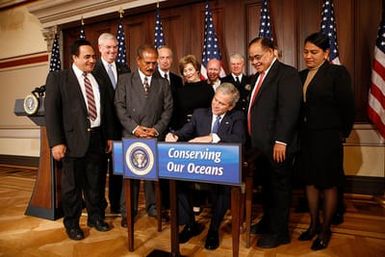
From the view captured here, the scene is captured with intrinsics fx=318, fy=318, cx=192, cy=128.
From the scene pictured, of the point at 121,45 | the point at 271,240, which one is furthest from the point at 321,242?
the point at 121,45

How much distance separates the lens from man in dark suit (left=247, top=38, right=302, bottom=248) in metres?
2.03

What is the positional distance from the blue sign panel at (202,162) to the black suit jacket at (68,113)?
89cm

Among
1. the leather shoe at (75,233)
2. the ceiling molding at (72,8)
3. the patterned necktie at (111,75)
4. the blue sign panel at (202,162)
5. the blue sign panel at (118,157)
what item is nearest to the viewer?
the blue sign panel at (202,162)

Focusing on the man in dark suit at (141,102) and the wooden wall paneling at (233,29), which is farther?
the wooden wall paneling at (233,29)

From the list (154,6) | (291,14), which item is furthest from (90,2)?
(291,14)

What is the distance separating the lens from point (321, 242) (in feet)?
6.98

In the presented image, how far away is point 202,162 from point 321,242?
3.62 ft

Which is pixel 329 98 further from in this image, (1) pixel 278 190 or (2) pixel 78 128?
(2) pixel 78 128

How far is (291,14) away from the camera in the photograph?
12.5 feet

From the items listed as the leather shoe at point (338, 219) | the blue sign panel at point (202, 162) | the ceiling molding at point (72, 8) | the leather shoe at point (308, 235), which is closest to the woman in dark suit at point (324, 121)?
the leather shoe at point (308, 235)

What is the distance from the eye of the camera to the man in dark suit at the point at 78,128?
2361 mm

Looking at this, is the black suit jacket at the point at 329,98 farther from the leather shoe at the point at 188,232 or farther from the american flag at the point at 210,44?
the american flag at the point at 210,44

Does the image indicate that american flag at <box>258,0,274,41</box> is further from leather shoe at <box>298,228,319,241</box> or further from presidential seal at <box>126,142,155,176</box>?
presidential seal at <box>126,142,155,176</box>

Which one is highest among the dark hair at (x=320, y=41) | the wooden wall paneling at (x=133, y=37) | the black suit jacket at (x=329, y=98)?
the wooden wall paneling at (x=133, y=37)
